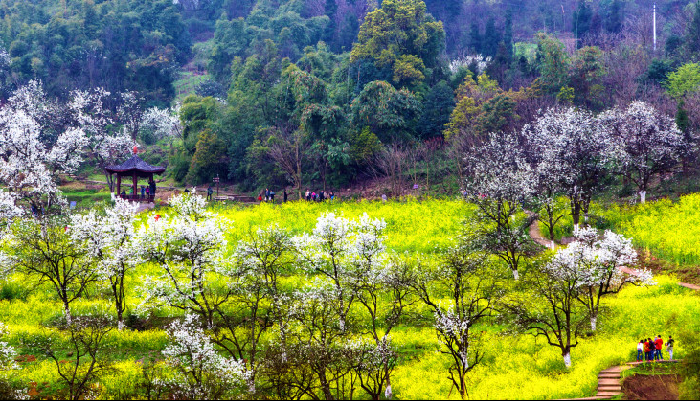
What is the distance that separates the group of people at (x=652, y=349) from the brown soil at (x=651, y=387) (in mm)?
2161

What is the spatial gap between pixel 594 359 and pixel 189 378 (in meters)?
18.4

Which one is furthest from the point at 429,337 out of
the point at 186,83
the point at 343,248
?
the point at 186,83

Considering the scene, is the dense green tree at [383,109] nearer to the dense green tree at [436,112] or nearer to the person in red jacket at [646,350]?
the dense green tree at [436,112]

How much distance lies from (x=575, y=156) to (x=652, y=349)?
24118mm

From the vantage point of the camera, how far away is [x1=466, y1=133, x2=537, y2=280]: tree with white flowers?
1774 inches

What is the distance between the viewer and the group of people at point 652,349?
30.5 m

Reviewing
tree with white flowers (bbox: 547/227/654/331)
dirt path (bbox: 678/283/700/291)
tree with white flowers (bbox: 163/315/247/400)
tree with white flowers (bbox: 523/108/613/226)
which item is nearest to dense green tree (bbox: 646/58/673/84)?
tree with white flowers (bbox: 523/108/613/226)

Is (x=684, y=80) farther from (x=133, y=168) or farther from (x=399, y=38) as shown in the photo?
(x=133, y=168)

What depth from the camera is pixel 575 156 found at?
52.2m

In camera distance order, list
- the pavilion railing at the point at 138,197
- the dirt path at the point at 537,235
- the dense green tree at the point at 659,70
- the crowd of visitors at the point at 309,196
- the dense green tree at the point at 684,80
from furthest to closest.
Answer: the dense green tree at the point at 659,70, the dense green tree at the point at 684,80, the crowd of visitors at the point at 309,196, the pavilion railing at the point at 138,197, the dirt path at the point at 537,235

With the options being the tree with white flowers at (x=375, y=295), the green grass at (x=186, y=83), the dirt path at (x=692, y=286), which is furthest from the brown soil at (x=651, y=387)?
the green grass at (x=186, y=83)

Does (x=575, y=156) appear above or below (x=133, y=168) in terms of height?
above

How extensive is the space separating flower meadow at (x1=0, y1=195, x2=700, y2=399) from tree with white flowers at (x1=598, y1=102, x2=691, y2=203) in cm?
357

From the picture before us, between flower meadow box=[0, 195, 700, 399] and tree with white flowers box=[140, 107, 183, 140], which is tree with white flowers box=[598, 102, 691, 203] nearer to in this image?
flower meadow box=[0, 195, 700, 399]
